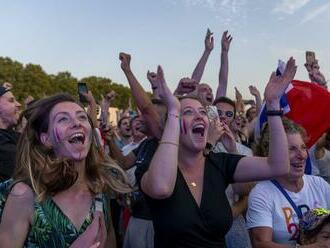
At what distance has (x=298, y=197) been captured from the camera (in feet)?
10.2

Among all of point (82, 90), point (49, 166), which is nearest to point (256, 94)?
point (82, 90)

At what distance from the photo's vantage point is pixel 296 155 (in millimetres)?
3186

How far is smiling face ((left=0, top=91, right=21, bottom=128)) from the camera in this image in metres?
4.57

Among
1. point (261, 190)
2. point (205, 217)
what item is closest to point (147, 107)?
point (261, 190)

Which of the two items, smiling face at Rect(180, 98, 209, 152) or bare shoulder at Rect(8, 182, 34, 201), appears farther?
smiling face at Rect(180, 98, 209, 152)

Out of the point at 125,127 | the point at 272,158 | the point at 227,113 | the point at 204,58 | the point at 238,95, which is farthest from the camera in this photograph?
the point at 238,95

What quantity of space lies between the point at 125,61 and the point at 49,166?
6.31 feet

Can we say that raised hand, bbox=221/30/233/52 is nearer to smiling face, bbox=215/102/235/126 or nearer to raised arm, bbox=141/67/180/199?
smiling face, bbox=215/102/235/126

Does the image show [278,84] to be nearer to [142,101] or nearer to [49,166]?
[142,101]

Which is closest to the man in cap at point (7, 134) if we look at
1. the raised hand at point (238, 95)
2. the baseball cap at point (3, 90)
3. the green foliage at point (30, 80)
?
the baseball cap at point (3, 90)

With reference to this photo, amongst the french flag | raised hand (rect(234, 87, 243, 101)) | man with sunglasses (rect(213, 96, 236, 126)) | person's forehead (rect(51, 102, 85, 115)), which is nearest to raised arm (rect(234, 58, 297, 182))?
person's forehead (rect(51, 102, 85, 115))

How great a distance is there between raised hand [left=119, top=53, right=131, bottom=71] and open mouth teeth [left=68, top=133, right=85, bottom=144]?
1674 mm

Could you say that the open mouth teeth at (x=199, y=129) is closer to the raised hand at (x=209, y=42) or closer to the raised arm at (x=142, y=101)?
the raised arm at (x=142, y=101)

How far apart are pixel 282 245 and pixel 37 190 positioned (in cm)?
150
